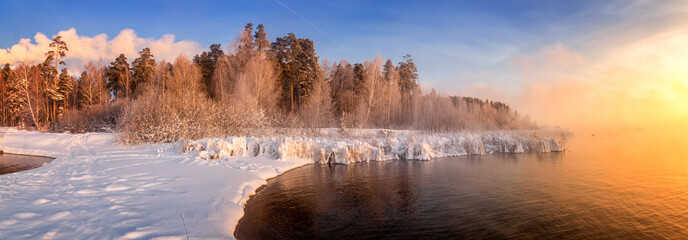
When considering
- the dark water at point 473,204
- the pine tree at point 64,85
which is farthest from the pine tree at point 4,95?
the dark water at point 473,204

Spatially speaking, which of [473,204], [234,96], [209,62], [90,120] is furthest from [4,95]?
[473,204]

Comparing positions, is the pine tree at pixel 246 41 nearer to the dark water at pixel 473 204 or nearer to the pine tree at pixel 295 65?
the pine tree at pixel 295 65

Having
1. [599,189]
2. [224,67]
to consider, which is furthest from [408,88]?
[599,189]

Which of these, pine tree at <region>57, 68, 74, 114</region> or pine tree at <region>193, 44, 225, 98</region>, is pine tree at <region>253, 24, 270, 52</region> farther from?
pine tree at <region>57, 68, 74, 114</region>

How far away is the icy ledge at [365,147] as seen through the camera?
55.2ft

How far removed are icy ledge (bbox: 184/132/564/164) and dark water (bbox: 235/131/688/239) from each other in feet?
10.8

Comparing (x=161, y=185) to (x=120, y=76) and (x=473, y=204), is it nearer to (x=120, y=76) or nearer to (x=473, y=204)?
(x=473, y=204)

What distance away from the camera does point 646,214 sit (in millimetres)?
7781

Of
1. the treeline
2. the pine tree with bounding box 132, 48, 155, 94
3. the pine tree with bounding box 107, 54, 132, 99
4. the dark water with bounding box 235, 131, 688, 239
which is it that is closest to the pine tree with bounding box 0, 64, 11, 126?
the treeline

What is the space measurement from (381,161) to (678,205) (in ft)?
40.1

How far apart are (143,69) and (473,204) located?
166 feet

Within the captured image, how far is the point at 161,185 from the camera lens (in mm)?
9125

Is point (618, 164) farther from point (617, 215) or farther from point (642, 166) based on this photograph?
point (617, 215)

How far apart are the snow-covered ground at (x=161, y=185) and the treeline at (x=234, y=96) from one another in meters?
4.26
